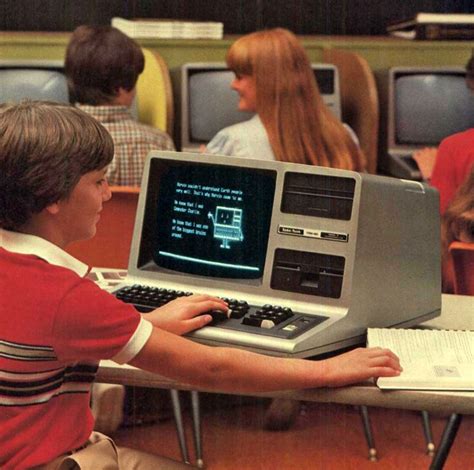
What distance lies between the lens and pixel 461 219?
2.37 metres

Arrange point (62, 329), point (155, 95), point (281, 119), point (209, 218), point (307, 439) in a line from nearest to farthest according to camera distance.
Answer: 1. point (62, 329)
2. point (209, 218)
3. point (307, 439)
4. point (281, 119)
5. point (155, 95)

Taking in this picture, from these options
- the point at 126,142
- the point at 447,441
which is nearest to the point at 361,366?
the point at 447,441

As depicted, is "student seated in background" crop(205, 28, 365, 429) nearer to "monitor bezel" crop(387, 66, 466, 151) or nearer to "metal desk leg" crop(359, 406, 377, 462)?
"metal desk leg" crop(359, 406, 377, 462)

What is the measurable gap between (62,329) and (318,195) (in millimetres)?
615

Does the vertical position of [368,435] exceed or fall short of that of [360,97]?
it falls short

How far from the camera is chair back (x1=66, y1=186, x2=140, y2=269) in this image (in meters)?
2.62

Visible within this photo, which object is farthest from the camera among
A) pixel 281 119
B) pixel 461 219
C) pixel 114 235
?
pixel 281 119

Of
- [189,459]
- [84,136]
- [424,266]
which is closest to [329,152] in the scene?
[189,459]

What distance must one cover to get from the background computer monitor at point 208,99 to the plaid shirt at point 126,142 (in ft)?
2.27

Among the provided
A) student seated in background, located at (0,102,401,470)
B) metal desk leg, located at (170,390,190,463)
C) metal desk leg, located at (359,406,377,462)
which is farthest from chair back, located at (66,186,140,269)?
student seated in background, located at (0,102,401,470)

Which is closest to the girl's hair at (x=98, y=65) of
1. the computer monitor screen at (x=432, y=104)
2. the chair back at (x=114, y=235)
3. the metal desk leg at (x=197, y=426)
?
the chair back at (x=114, y=235)

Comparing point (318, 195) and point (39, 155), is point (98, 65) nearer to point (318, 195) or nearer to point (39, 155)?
point (318, 195)

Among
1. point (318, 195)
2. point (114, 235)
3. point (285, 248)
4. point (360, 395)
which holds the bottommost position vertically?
point (114, 235)

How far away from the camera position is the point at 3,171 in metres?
1.42
